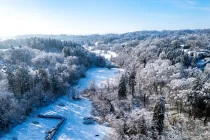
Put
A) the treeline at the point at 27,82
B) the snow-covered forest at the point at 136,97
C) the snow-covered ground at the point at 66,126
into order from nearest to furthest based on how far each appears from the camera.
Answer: the snow-covered forest at the point at 136,97 < the snow-covered ground at the point at 66,126 < the treeline at the point at 27,82

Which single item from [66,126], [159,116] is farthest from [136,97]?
[159,116]

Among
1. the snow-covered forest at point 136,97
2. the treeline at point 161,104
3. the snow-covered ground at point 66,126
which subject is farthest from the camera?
the snow-covered ground at point 66,126

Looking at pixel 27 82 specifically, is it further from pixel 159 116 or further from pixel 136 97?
pixel 159 116

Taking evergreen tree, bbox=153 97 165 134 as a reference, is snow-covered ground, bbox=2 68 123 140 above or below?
below

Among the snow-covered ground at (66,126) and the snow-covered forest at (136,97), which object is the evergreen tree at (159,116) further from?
the snow-covered ground at (66,126)

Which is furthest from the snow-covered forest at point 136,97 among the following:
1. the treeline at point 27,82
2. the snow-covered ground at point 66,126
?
the snow-covered ground at point 66,126

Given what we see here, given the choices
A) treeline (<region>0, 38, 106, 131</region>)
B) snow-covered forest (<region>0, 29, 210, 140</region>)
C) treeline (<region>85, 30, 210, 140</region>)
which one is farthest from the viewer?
treeline (<region>0, 38, 106, 131</region>)

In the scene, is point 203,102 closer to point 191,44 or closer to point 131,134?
point 131,134

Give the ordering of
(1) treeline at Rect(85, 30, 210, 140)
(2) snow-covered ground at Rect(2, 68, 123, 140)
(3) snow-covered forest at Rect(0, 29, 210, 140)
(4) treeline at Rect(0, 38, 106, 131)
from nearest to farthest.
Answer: (1) treeline at Rect(85, 30, 210, 140)
(3) snow-covered forest at Rect(0, 29, 210, 140)
(2) snow-covered ground at Rect(2, 68, 123, 140)
(4) treeline at Rect(0, 38, 106, 131)

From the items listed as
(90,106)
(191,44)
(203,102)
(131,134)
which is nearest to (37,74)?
(90,106)

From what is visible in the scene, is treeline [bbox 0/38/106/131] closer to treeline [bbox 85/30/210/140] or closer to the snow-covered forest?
the snow-covered forest

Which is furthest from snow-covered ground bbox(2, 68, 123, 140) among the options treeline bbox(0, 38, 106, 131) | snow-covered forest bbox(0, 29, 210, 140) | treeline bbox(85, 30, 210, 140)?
treeline bbox(85, 30, 210, 140)
